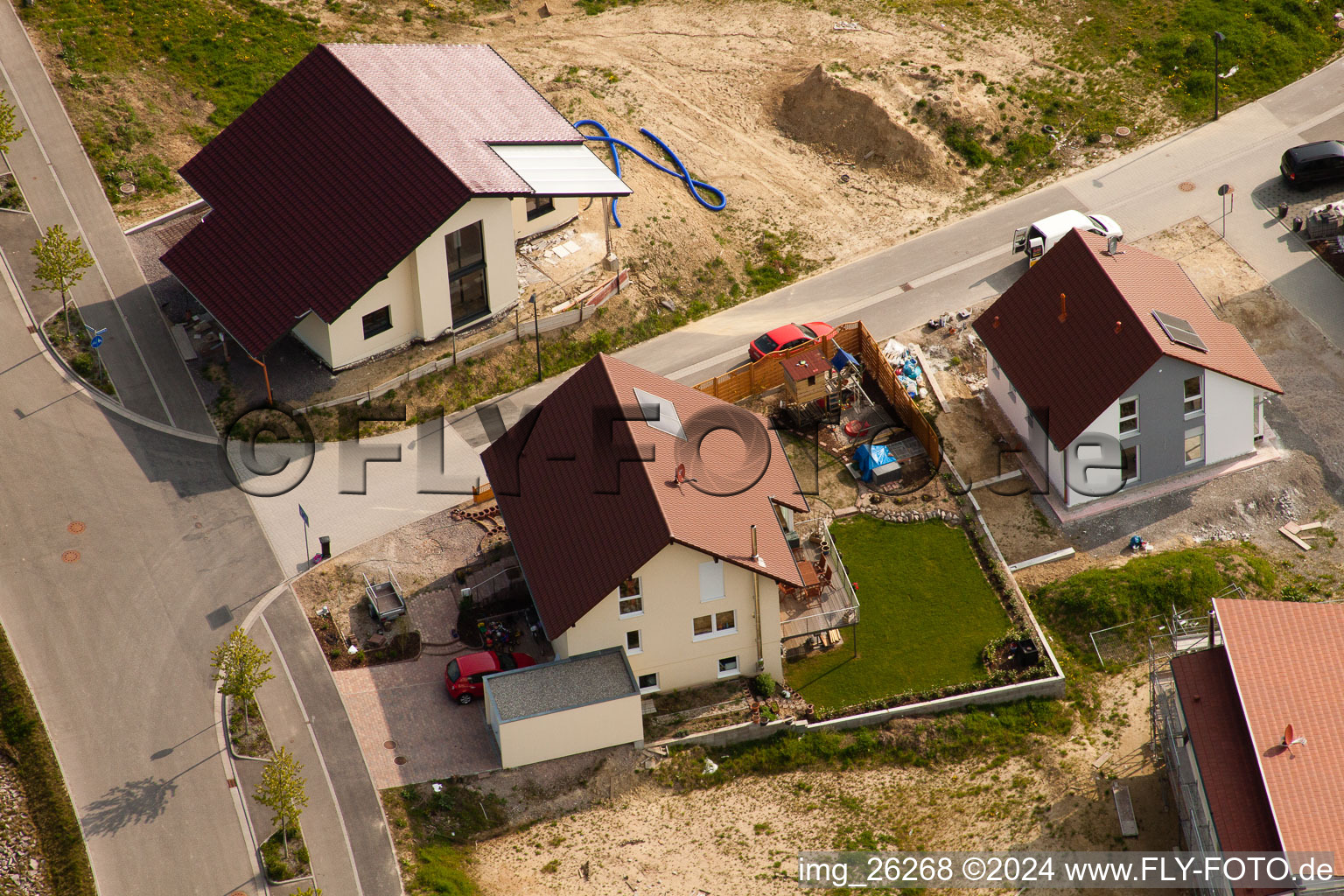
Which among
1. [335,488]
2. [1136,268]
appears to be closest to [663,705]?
[335,488]

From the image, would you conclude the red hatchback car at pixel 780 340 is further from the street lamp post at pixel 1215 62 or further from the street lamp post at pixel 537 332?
the street lamp post at pixel 1215 62

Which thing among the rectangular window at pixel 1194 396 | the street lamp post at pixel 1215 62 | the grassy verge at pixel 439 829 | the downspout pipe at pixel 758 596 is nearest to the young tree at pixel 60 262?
the grassy verge at pixel 439 829

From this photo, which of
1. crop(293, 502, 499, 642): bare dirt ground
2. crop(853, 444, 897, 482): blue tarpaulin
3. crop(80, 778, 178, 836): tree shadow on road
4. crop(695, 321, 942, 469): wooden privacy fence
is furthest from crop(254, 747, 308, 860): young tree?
crop(853, 444, 897, 482): blue tarpaulin

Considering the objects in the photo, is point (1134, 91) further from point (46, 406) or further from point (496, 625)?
point (46, 406)

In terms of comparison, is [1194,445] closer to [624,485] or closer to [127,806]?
[624,485]

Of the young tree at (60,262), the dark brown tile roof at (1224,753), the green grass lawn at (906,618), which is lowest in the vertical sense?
the dark brown tile roof at (1224,753)

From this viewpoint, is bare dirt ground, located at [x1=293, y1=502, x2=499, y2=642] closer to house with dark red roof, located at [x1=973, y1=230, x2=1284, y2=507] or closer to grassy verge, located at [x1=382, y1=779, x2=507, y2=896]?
grassy verge, located at [x1=382, y1=779, x2=507, y2=896]
